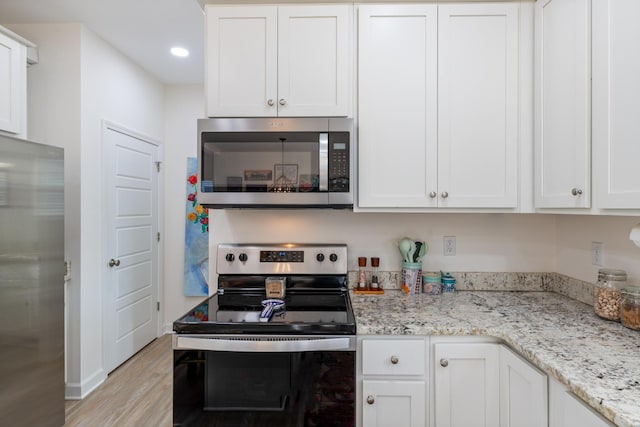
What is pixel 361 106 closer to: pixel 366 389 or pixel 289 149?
pixel 289 149

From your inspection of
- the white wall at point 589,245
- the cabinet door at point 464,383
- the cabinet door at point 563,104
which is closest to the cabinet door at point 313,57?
the cabinet door at point 563,104

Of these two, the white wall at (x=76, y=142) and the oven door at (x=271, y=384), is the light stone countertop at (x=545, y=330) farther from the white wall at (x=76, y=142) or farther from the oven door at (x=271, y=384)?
the white wall at (x=76, y=142)

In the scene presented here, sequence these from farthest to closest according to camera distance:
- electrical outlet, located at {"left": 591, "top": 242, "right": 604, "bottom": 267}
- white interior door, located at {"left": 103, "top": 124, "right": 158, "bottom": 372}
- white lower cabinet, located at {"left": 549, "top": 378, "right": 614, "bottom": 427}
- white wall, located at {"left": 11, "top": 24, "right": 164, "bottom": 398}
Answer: white interior door, located at {"left": 103, "top": 124, "right": 158, "bottom": 372} < white wall, located at {"left": 11, "top": 24, "right": 164, "bottom": 398} < electrical outlet, located at {"left": 591, "top": 242, "right": 604, "bottom": 267} < white lower cabinet, located at {"left": 549, "top": 378, "right": 614, "bottom": 427}

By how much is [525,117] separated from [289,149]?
1.18 meters

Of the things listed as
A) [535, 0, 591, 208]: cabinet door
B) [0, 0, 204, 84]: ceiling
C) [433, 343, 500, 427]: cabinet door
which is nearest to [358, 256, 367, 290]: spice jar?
[433, 343, 500, 427]: cabinet door

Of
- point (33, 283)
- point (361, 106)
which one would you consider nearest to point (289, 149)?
point (361, 106)

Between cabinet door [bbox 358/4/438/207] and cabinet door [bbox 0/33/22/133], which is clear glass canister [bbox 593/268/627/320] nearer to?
cabinet door [bbox 358/4/438/207]

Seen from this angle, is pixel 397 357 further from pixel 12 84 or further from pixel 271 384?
pixel 12 84

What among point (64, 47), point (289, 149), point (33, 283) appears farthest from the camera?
point (64, 47)

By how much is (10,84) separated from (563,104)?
2.92 m

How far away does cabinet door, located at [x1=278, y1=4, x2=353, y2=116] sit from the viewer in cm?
168

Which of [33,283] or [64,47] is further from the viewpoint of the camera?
[64,47]

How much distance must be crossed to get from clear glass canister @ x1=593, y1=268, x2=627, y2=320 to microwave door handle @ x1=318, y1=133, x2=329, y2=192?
124 cm

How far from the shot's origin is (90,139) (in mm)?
2537
